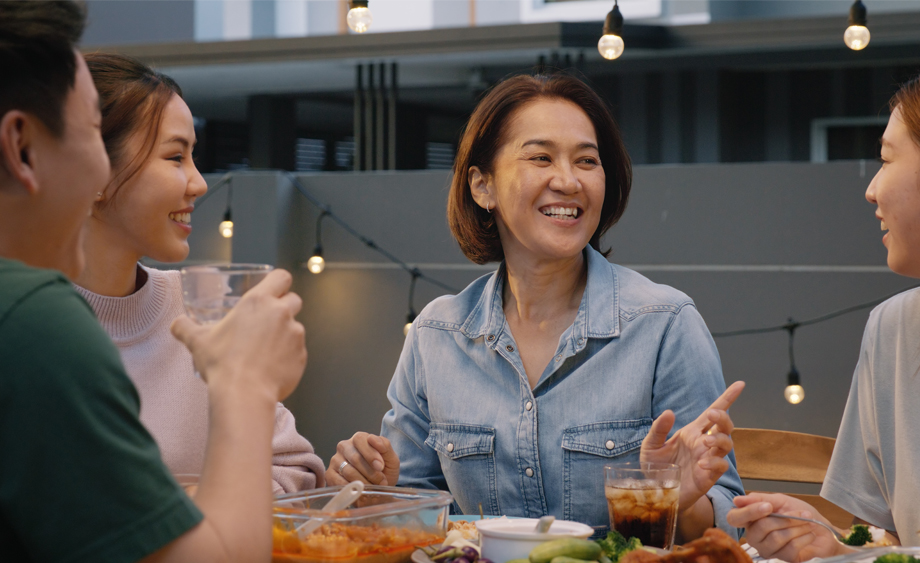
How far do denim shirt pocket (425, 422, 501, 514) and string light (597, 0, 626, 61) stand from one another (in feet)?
5.05

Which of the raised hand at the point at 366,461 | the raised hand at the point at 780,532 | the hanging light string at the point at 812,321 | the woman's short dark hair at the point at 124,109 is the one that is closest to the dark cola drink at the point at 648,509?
the raised hand at the point at 780,532

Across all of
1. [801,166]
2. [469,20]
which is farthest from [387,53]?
[801,166]

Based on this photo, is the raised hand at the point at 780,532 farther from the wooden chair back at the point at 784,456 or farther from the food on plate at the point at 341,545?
the wooden chair back at the point at 784,456

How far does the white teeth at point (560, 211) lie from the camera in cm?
205

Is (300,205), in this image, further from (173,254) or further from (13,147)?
(13,147)

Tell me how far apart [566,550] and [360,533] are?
0.29 meters

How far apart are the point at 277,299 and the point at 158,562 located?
1.11 feet

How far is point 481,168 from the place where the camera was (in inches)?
88.0

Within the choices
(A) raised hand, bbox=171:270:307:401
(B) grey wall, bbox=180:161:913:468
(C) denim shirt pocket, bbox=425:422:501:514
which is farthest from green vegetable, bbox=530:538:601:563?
(B) grey wall, bbox=180:161:913:468

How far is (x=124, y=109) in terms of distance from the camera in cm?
182

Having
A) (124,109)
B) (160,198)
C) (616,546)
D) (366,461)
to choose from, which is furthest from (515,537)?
(124,109)

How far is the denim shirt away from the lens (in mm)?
1848

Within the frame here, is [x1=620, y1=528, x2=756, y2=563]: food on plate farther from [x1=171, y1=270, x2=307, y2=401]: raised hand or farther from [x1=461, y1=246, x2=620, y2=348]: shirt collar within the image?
[x1=461, y1=246, x2=620, y2=348]: shirt collar

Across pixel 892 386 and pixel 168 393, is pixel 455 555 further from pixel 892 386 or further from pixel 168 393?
pixel 892 386
